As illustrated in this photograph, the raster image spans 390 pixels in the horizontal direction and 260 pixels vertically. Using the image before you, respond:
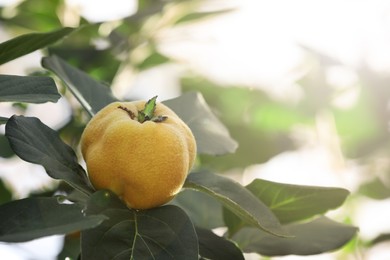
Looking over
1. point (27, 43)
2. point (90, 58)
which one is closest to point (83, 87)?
point (27, 43)

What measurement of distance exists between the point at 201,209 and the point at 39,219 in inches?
20.8

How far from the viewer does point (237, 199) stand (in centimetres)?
74

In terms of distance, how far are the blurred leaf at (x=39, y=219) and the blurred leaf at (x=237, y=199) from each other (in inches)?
6.7

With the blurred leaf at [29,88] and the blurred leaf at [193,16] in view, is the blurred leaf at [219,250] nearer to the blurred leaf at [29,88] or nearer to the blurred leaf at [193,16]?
the blurred leaf at [29,88]

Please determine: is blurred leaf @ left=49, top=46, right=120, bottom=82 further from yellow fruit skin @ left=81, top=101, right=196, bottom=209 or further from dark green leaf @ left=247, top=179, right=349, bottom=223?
yellow fruit skin @ left=81, top=101, right=196, bottom=209

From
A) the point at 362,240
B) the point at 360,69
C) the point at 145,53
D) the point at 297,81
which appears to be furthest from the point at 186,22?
the point at 362,240

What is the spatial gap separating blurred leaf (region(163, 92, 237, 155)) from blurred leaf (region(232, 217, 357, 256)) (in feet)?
0.44

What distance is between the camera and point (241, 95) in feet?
5.48

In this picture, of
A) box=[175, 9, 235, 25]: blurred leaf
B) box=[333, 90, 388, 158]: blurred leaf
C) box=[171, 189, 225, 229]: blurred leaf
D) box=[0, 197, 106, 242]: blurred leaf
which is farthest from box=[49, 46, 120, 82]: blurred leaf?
box=[0, 197, 106, 242]: blurred leaf

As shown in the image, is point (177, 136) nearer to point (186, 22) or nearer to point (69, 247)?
point (69, 247)

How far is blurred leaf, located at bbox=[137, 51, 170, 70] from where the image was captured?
1663 millimetres

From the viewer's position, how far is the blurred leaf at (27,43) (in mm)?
740

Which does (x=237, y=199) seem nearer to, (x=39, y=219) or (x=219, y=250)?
(x=219, y=250)

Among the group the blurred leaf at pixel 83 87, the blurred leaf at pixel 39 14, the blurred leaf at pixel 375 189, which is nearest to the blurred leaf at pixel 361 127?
the blurred leaf at pixel 375 189
